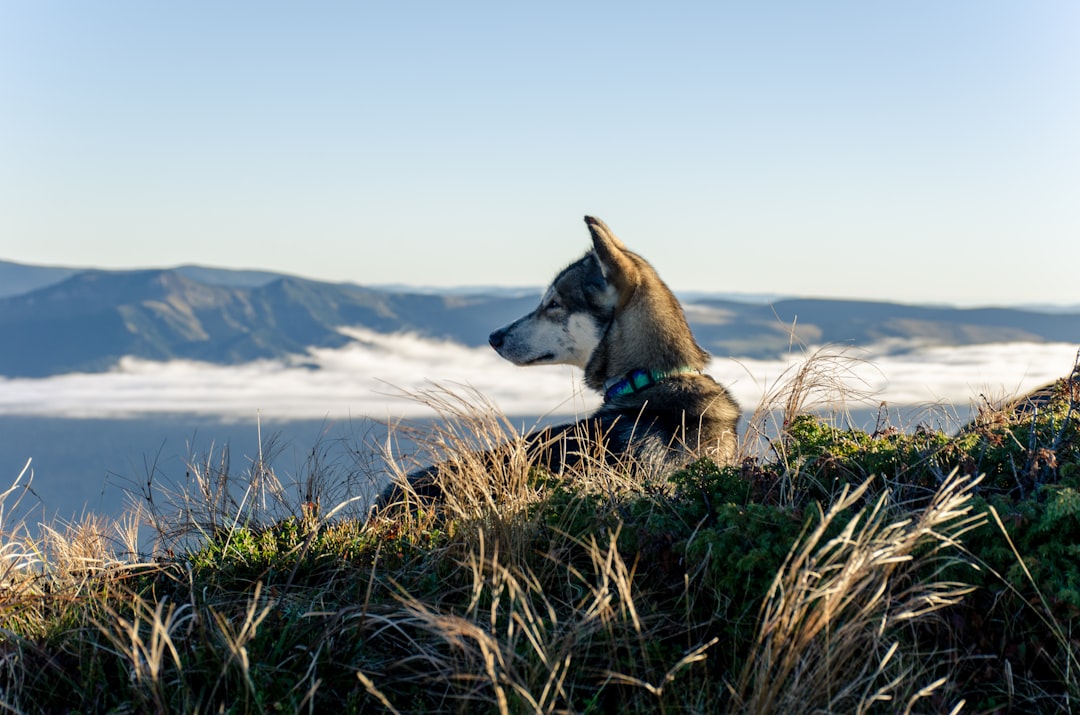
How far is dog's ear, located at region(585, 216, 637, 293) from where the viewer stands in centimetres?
757

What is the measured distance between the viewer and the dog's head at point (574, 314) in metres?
7.66

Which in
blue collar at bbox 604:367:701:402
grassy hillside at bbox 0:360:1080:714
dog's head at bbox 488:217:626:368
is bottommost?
grassy hillside at bbox 0:360:1080:714

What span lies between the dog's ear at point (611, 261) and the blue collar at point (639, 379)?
2.61 ft

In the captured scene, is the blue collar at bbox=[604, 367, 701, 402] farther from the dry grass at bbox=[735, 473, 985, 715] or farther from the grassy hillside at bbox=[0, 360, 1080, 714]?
the dry grass at bbox=[735, 473, 985, 715]

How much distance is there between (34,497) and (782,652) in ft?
17.3

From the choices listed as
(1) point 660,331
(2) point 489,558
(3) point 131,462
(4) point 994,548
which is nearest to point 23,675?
(2) point 489,558

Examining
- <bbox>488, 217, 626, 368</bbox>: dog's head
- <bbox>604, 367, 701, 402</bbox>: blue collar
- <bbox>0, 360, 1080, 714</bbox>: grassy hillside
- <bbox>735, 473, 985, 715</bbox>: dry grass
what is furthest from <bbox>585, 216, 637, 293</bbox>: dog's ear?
<bbox>735, 473, 985, 715</bbox>: dry grass

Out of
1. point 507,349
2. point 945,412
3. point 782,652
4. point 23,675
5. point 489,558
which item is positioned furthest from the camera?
point 507,349

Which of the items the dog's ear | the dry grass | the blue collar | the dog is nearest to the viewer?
the dry grass

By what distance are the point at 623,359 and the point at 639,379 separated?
0.38 metres

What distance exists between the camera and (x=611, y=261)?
7613mm

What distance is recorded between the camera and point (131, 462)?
6.11 m

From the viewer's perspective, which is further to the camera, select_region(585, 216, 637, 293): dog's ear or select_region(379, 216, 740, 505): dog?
select_region(585, 216, 637, 293): dog's ear

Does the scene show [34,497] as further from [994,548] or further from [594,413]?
[994,548]
